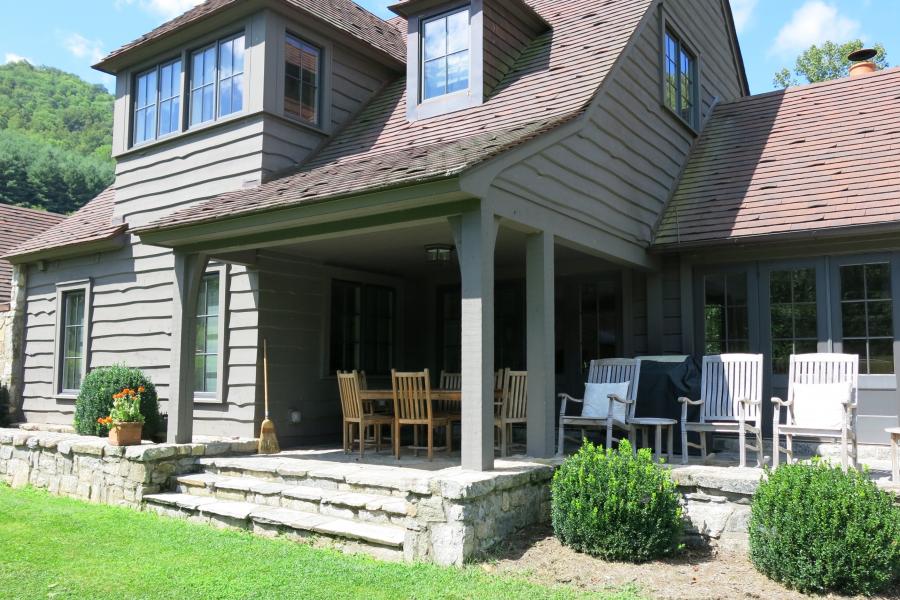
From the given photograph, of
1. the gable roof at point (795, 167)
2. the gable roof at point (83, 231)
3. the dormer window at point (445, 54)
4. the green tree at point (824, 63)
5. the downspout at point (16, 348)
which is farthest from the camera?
the green tree at point (824, 63)

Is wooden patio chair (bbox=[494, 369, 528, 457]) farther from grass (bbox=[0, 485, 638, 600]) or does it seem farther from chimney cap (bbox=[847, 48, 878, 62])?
chimney cap (bbox=[847, 48, 878, 62])

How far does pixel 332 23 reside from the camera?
28.6 feet

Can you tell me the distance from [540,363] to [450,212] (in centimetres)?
146

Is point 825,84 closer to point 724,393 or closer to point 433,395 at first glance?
point 724,393

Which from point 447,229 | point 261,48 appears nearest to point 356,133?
point 261,48

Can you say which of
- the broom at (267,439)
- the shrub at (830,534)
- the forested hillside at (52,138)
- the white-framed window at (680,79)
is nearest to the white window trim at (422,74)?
the white-framed window at (680,79)

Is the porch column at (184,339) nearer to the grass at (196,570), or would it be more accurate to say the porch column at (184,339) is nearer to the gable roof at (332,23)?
the grass at (196,570)

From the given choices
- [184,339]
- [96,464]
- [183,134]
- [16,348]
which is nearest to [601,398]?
[184,339]

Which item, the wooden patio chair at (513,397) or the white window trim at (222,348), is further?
the white window trim at (222,348)

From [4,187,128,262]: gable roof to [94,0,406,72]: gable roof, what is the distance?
7.07ft

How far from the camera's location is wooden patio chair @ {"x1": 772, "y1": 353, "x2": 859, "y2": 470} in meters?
5.59

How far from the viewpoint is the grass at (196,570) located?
13.6 ft

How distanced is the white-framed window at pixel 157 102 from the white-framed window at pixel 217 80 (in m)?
0.32

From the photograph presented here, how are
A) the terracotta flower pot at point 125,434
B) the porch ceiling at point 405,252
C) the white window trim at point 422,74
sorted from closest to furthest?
the terracotta flower pot at point 125,434
the porch ceiling at point 405,252
the white window trim at point 422,74
